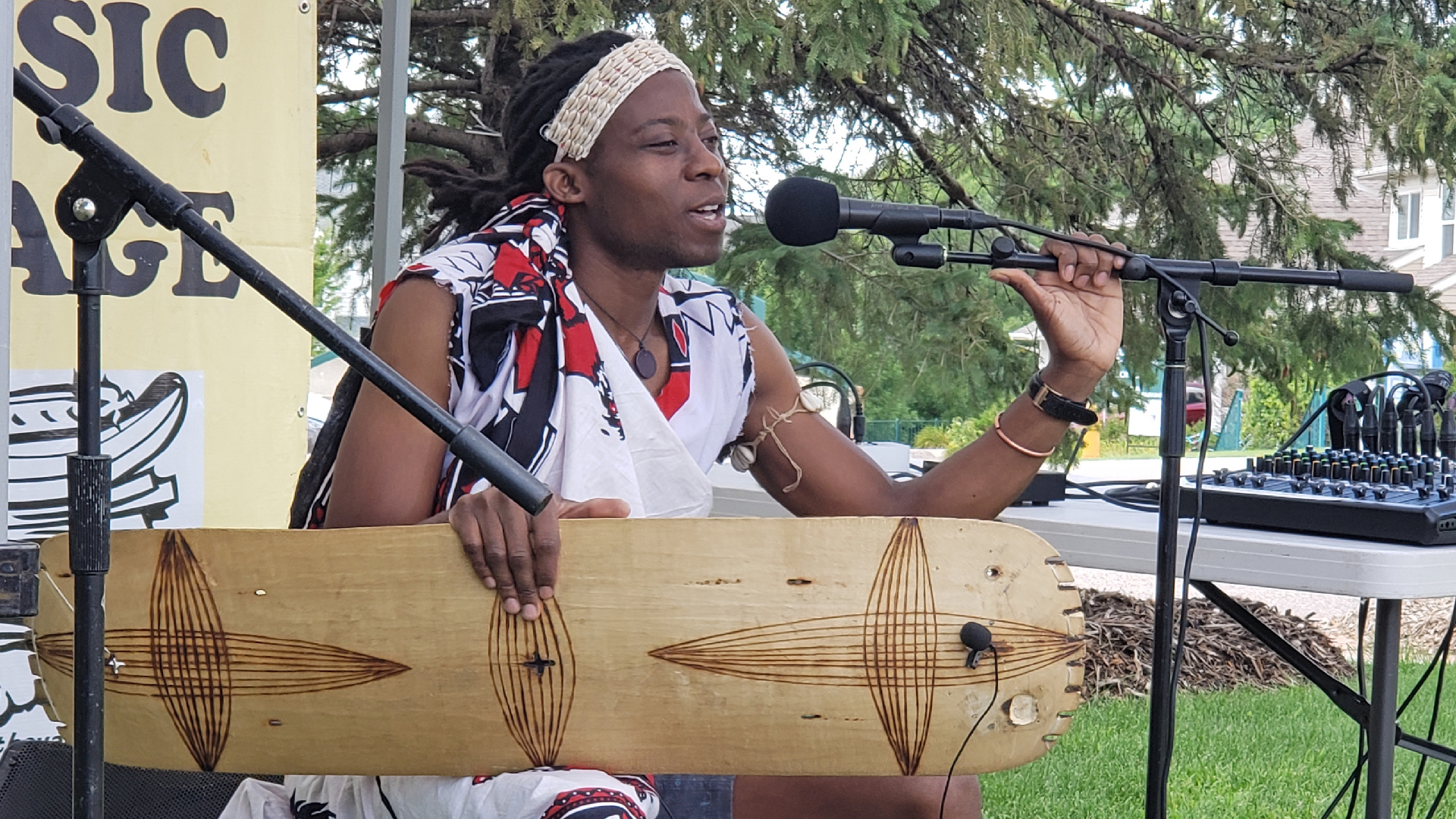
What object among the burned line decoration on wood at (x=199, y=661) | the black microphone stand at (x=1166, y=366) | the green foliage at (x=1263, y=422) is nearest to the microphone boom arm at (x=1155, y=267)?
the black microphone stand at (x=1166, y=366)

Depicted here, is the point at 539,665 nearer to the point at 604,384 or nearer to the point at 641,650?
the point at 641,650

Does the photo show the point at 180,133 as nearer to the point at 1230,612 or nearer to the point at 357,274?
the point at 1230,612

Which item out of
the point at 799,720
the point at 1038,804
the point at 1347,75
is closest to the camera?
the point at 799,720

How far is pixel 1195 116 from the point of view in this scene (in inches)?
216

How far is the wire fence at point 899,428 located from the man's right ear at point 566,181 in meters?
19.8

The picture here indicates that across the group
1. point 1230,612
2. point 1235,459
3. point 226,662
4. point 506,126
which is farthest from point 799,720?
point 1235,459

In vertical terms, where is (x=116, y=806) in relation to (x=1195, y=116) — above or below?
below

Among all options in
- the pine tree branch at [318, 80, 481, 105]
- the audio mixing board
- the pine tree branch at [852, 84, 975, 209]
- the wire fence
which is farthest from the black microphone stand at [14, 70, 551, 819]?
the wire fence

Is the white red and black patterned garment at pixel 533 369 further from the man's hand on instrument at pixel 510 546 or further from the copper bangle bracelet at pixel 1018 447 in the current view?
the copper bangle bracelet at pixel 1018 447

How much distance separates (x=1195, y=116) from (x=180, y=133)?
13.7 feet

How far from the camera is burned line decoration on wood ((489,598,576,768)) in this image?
1.52 m

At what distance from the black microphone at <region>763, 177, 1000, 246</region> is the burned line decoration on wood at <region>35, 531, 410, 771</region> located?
0.76 metres

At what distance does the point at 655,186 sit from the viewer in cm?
200

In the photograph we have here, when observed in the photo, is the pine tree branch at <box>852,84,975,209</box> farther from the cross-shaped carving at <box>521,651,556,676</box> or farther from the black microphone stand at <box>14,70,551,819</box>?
the black microphone stand at <box>14,70,551,819</box>
